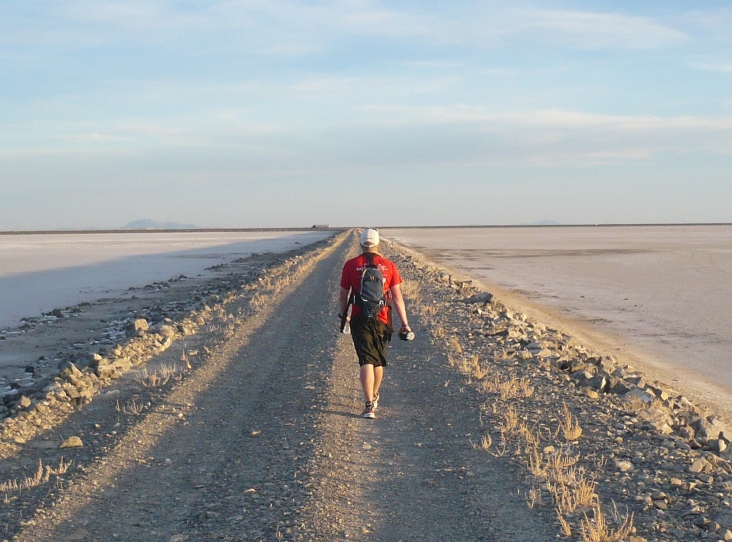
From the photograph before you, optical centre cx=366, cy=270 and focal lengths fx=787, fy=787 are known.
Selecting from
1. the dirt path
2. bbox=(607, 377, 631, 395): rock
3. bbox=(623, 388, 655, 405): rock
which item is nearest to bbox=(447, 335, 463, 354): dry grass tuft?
the dirt path

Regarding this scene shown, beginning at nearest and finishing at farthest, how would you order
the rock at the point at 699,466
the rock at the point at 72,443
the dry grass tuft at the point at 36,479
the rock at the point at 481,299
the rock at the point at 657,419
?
the dry grass tuft at the point at 36,479 → the rock at the point at 699,466 → the rock at the point at 72,443 → the rock at the point at 657,419 → the rock at the point at 481,299

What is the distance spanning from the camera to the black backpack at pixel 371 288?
758cm

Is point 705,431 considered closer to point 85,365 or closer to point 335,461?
point 335,461

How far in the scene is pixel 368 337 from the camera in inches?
305

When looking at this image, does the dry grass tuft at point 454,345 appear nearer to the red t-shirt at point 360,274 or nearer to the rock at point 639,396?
the rock at point 639,396

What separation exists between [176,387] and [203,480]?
3.52 m

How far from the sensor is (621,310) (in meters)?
21.7

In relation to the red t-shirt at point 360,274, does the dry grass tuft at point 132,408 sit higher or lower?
lower

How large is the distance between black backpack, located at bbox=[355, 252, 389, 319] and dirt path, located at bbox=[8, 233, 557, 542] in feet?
3.74

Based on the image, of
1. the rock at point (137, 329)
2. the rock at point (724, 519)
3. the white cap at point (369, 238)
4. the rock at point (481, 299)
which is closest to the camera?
the rock at point (724, 519)

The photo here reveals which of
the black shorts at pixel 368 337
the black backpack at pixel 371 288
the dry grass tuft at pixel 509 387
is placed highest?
the black backpack at pixel 371 288

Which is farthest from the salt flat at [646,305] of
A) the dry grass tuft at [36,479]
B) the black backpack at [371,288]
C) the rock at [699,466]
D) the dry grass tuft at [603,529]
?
the dry grass tuft at [36,479]

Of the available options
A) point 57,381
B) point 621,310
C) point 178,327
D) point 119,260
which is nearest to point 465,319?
point 178,327

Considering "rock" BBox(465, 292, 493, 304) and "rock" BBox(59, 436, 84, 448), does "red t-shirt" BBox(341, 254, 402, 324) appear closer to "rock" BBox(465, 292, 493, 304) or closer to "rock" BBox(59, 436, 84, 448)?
"rock" BBox(59, 436, 84, 448)
